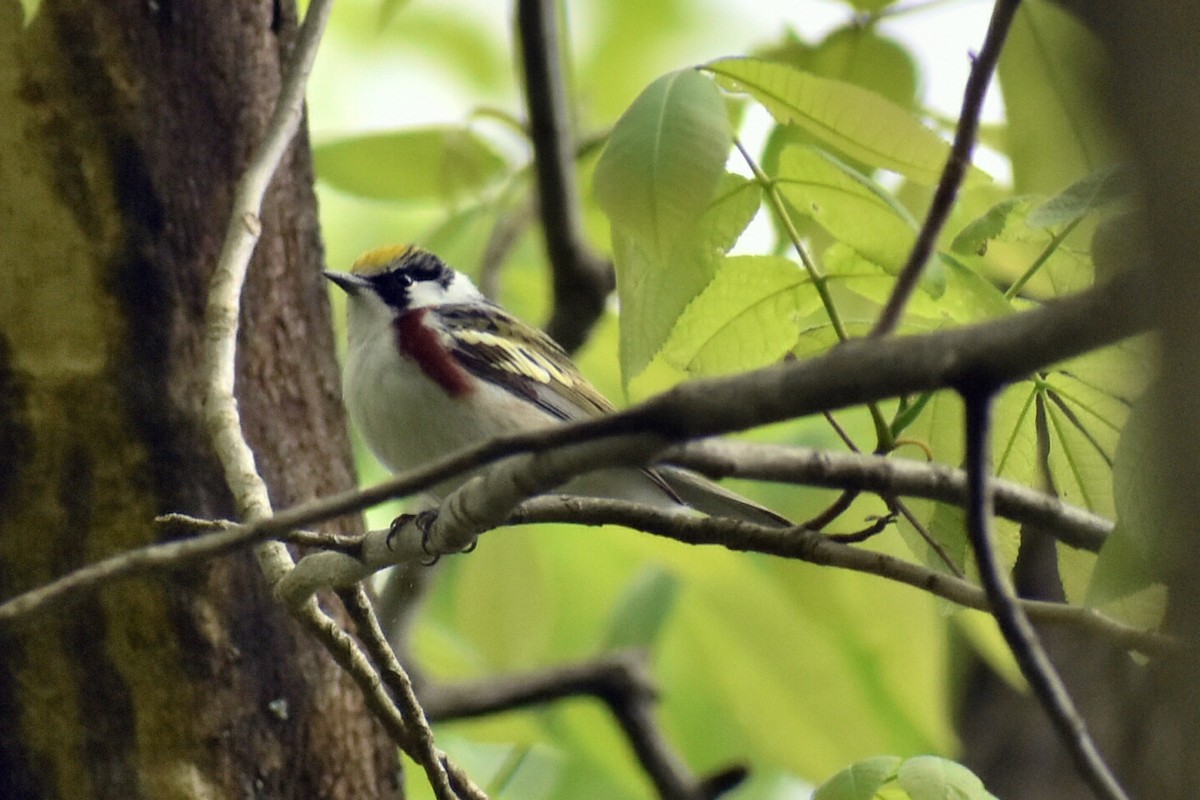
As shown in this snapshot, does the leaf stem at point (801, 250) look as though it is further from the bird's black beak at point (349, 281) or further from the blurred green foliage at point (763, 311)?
the bird's black beak at point (349, 281)

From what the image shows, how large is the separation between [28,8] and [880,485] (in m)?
Result: 1.55

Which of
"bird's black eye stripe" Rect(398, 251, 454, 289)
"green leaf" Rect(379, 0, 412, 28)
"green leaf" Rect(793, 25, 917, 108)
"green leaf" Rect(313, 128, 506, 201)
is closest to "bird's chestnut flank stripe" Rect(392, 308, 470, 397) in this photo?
"green leaf" Rect(313, 128, 506, 201)

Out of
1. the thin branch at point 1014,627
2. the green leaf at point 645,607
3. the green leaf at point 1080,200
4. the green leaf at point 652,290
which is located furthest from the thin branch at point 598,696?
the thin branch at point 1014,627

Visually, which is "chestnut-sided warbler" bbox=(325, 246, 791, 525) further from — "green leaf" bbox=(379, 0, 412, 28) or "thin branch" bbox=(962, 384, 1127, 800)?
"thin branch" bbox=(962, 384, 1127, 800)

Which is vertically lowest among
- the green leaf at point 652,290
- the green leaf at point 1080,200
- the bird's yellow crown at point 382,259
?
the bird's yellow crown at point 382,259

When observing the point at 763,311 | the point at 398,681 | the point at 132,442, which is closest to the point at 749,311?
the point at 763,311

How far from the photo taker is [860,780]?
1.88 m

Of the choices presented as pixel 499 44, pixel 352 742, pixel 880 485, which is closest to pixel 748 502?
pixel 352 742

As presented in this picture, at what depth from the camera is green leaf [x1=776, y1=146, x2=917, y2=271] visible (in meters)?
2.12

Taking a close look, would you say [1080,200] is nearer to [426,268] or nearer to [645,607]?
[645,607]

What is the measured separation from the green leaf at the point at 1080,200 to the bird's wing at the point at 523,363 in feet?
6.29

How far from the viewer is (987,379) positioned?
1.18 m

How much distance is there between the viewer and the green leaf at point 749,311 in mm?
2195

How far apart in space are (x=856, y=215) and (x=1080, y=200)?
390mm
